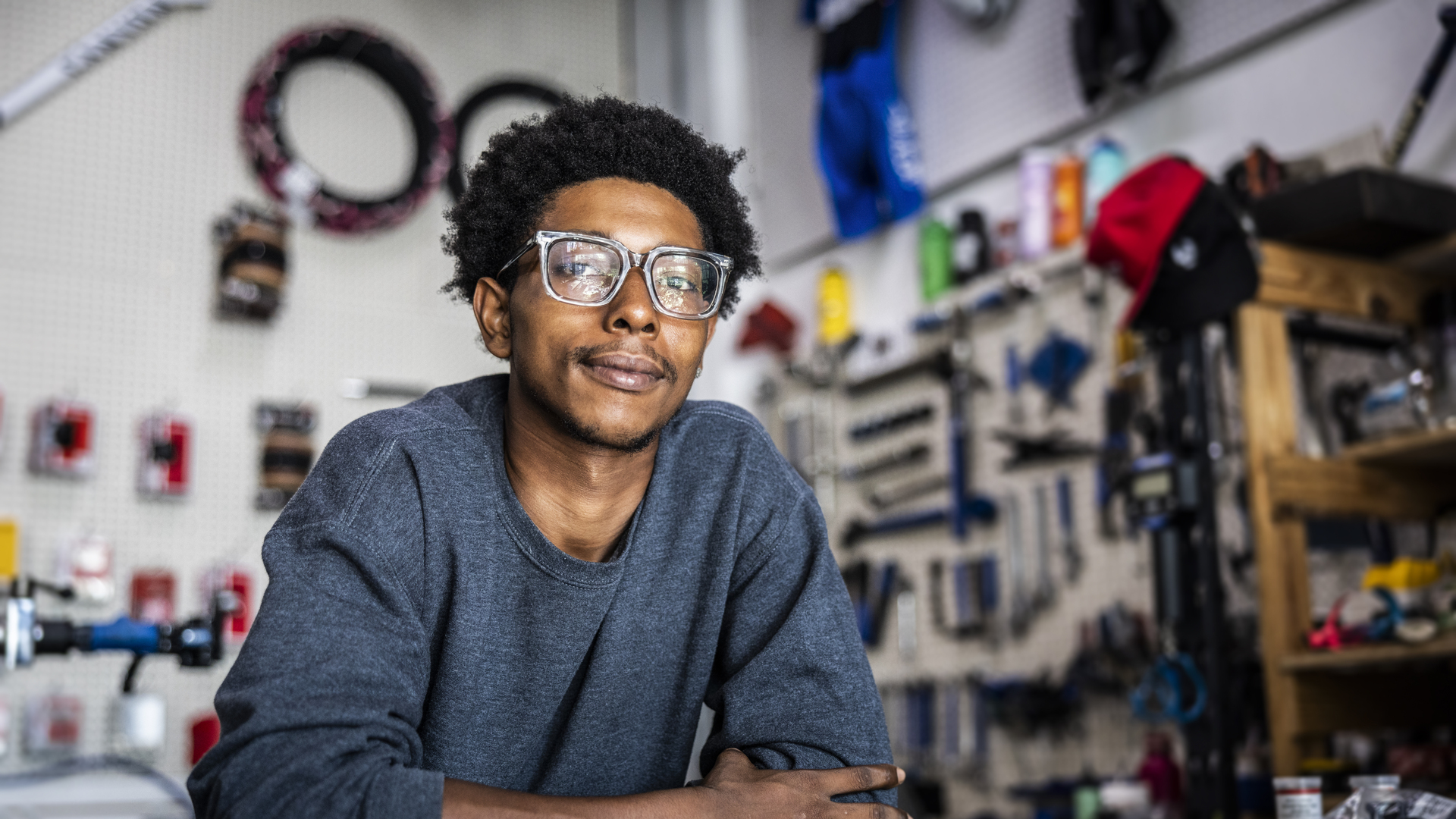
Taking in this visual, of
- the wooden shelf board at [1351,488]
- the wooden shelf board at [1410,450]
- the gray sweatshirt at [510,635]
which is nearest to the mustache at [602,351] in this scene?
the gray sweatshirt at [510,635]

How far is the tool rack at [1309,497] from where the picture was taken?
2656mm

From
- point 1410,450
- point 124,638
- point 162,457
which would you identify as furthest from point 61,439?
point 1410,450

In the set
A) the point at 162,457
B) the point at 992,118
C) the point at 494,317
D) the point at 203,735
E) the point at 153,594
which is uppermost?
the point at 992,118

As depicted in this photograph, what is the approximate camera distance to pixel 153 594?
13.5 feet

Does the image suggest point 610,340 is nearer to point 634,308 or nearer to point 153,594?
point 634,308

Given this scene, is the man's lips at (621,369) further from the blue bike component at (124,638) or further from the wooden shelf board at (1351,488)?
the wooden shelf board at (1351,488)

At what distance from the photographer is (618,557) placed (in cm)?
157

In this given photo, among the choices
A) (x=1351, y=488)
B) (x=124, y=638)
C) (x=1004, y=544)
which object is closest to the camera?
(x=124, y=638)

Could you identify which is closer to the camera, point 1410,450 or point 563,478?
point 563,478

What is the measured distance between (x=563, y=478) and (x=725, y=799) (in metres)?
0.46

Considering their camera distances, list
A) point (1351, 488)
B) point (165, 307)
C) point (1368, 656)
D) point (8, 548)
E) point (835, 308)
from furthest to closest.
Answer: point (835, 308)
point (165, 307)
point (8, 548)
point (1351, 488)
point (1368, 656)

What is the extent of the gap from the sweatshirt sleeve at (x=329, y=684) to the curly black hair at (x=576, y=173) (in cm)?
44

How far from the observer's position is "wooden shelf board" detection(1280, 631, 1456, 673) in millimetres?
2312

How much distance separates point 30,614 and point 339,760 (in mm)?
1138
